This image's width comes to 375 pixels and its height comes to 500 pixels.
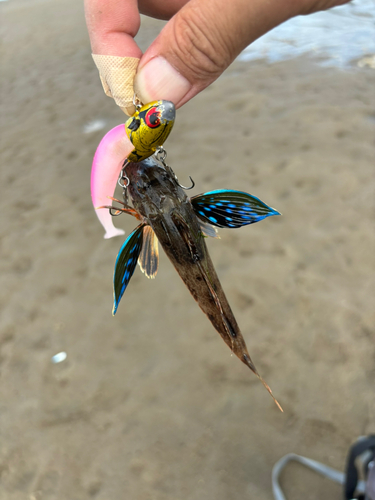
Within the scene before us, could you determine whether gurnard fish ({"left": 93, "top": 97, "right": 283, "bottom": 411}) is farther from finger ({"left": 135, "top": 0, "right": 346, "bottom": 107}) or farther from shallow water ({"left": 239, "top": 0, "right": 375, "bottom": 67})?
shallow water ({"left": 239, "top": 0, "right": 375, "bottom": 67})

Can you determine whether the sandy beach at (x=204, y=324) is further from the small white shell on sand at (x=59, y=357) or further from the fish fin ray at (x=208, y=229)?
the fish fin ray at (x=208, y=229)

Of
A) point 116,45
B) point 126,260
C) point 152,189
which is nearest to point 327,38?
point 116,45

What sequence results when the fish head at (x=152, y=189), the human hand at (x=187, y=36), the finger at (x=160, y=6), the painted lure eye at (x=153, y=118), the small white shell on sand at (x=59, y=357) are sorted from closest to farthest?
the painted lure eye at (x=153, y=118) < the fish head at (x=152, y=189) < the human hand at (x=187, y=36) < the finger at (x=160, y=6) < the small white shell on sand at (x=59, y=357)

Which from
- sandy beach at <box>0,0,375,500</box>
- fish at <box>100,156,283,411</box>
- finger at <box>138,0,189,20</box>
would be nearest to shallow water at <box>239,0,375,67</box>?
sandy beach at <box>0,0,375,500</box>

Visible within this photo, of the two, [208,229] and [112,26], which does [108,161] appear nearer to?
[208,229]

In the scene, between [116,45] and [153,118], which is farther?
Answer: [116,45]

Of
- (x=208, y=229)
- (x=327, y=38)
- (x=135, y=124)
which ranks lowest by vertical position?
(x=327, y=38)

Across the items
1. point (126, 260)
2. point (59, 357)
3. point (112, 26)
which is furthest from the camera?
point (59, 357)

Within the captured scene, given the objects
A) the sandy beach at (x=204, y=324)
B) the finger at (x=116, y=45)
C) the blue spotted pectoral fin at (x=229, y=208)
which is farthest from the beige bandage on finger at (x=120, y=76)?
the sandy beach at (x=204, y=324)
